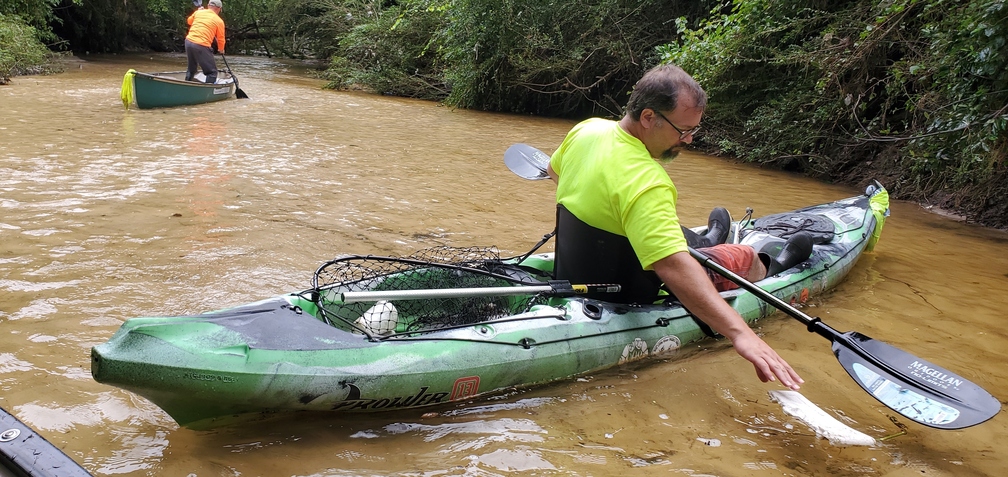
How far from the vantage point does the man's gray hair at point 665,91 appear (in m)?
2.76

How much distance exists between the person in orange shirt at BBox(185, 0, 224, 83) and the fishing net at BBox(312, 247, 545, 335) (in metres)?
9.62

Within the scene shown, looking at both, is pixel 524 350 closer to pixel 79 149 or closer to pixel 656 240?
pixel 656 240

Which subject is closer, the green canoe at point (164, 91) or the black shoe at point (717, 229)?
the black shoe at point (717, 229)

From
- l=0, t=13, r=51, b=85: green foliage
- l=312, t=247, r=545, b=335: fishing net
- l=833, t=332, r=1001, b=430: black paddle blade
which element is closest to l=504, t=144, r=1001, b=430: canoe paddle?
l=833, t=332, r=1001, b=430: black paddle blade

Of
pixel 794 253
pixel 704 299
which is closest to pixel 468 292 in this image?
pixel 704 299

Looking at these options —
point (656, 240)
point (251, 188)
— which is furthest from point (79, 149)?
point (656, 240)

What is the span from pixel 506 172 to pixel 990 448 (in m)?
5.53

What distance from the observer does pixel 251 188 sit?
236 inches

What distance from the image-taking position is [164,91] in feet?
33.8

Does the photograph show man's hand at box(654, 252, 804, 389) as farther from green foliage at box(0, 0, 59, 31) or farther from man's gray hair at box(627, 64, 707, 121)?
green foliage at box(0, 0, 59, 31)

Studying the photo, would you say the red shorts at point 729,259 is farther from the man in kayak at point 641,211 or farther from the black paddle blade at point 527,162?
the black paddle blade at point 527,162

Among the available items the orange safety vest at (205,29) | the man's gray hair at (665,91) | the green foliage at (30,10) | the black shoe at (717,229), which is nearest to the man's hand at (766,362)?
the man's gray hair at (665,91)

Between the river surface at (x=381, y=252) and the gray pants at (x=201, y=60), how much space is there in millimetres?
2967

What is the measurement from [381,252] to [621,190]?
2263 millimetres
